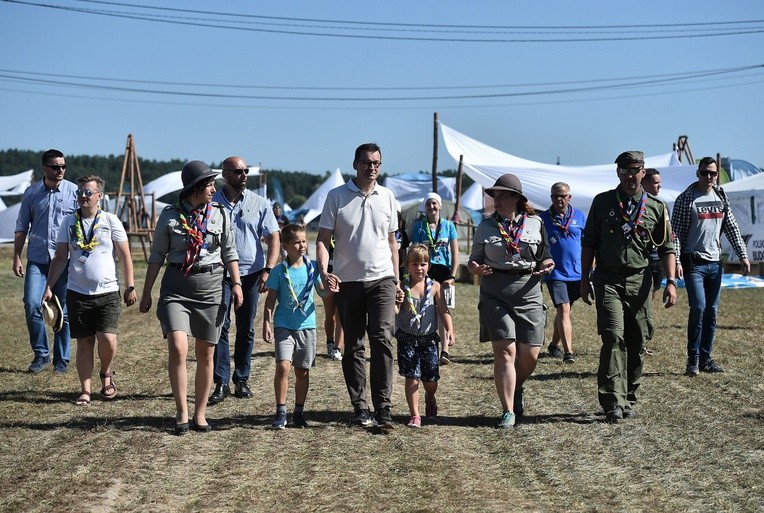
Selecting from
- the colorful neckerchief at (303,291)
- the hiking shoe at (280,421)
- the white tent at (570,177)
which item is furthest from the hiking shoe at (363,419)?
the white tent at (570,177)

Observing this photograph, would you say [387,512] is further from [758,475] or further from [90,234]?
[90,234]

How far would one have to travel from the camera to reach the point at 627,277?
795 cm

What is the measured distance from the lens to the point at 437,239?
35.2ft

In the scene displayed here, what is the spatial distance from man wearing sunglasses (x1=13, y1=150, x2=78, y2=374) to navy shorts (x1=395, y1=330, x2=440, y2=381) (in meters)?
4.10

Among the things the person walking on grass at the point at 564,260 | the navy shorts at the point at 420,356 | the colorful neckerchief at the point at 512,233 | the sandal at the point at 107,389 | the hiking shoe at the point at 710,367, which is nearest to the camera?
the colorful neckerchief at the point at 512,233

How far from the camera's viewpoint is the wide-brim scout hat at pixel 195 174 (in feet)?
24.3

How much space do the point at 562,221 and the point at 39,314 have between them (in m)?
5.55

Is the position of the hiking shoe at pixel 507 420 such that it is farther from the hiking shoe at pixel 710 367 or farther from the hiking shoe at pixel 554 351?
the hiking shoe at pixel 554 351

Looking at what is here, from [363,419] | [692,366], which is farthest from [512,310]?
[692,366]

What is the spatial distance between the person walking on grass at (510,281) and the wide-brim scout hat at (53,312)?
3.80 m

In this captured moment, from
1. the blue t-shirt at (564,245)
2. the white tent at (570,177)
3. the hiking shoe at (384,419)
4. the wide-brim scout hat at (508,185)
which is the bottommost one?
the hiking shoe at (384,419)

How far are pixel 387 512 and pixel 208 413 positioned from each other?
318 cm

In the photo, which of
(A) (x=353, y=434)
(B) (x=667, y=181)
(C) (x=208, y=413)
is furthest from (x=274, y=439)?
(B) (x=667, y=181)

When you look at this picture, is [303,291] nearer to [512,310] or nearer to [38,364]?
[512,310]
